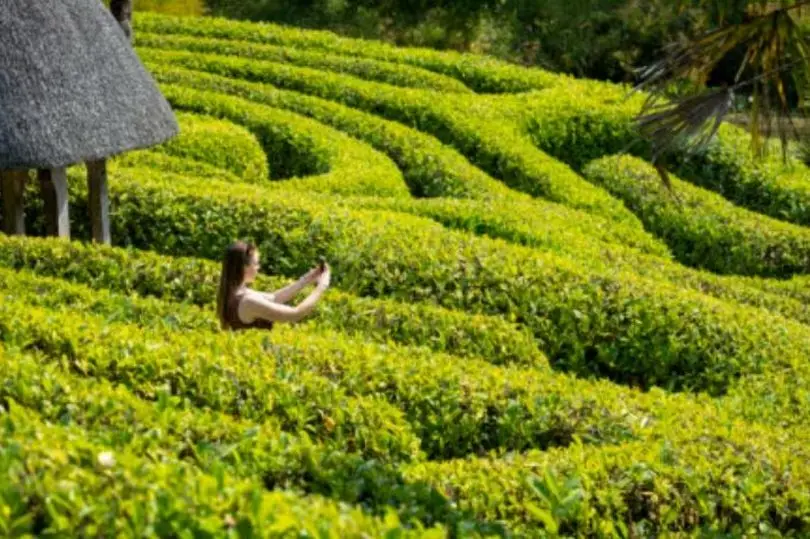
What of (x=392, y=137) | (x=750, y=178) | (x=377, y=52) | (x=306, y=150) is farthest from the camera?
(x=377, y=52)

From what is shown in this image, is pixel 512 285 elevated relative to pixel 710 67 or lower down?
lower down

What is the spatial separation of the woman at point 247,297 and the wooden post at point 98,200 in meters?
4.56

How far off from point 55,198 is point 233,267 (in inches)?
202

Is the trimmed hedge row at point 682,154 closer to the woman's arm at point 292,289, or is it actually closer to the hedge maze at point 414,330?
the hedge maze at point 414,330

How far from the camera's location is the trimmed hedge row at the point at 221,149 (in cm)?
1897

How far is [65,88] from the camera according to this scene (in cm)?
1398

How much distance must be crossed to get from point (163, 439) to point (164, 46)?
1852 cm

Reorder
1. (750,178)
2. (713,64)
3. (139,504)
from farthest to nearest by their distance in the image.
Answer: (750,178) → (713,64) → (139,504)

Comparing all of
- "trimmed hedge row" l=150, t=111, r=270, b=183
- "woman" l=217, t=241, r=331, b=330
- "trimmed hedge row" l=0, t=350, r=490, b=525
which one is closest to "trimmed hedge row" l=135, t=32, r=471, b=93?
"trimmed hedge row" l=150, t=111, r=270, b=183

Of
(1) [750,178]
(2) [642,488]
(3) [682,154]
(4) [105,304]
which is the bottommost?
(1) [750,178]

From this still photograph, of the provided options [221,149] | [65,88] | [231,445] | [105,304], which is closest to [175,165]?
[221,149]

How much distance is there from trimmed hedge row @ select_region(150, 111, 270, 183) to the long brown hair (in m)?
8.48

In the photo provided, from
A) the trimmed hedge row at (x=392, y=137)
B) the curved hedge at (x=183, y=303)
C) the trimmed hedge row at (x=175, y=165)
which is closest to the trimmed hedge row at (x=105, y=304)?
the curved hedge at (x=183, y=303)

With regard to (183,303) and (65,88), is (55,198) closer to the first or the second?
(65,88)
